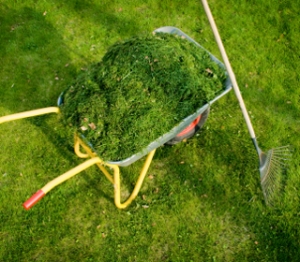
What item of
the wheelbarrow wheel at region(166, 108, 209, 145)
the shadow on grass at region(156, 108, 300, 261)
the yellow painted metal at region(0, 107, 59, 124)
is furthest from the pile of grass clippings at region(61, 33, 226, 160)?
the shadow on grass at region(156, 108, 300, 261)

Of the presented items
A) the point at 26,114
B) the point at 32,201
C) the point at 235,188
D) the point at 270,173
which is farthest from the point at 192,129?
the point at 32,201

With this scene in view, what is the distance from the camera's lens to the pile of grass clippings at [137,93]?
272cm

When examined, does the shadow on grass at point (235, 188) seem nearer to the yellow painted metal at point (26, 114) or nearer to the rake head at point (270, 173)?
the rake head at point (270, 173)

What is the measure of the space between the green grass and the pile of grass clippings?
3.69ft

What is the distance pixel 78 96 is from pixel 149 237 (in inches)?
67.8

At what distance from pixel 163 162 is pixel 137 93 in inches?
50.7

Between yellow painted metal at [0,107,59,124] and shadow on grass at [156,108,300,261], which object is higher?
yellow painted metal at [0,107,59,124]

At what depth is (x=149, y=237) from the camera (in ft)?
11.1

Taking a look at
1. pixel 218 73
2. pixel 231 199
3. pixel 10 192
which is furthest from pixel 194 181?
pixel 10 192

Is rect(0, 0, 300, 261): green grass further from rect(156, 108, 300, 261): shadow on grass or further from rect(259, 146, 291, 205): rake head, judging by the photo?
rect(259, 146, 291, 205): rake head

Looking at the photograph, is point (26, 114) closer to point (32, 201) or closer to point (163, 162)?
point (32, 201)

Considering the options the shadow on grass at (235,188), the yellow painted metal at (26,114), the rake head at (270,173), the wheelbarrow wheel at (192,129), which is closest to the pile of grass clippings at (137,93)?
the yellow painted metal at (26,114)

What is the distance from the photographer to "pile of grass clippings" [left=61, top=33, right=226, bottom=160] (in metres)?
2.72

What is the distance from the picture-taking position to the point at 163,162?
3861 millimetres
